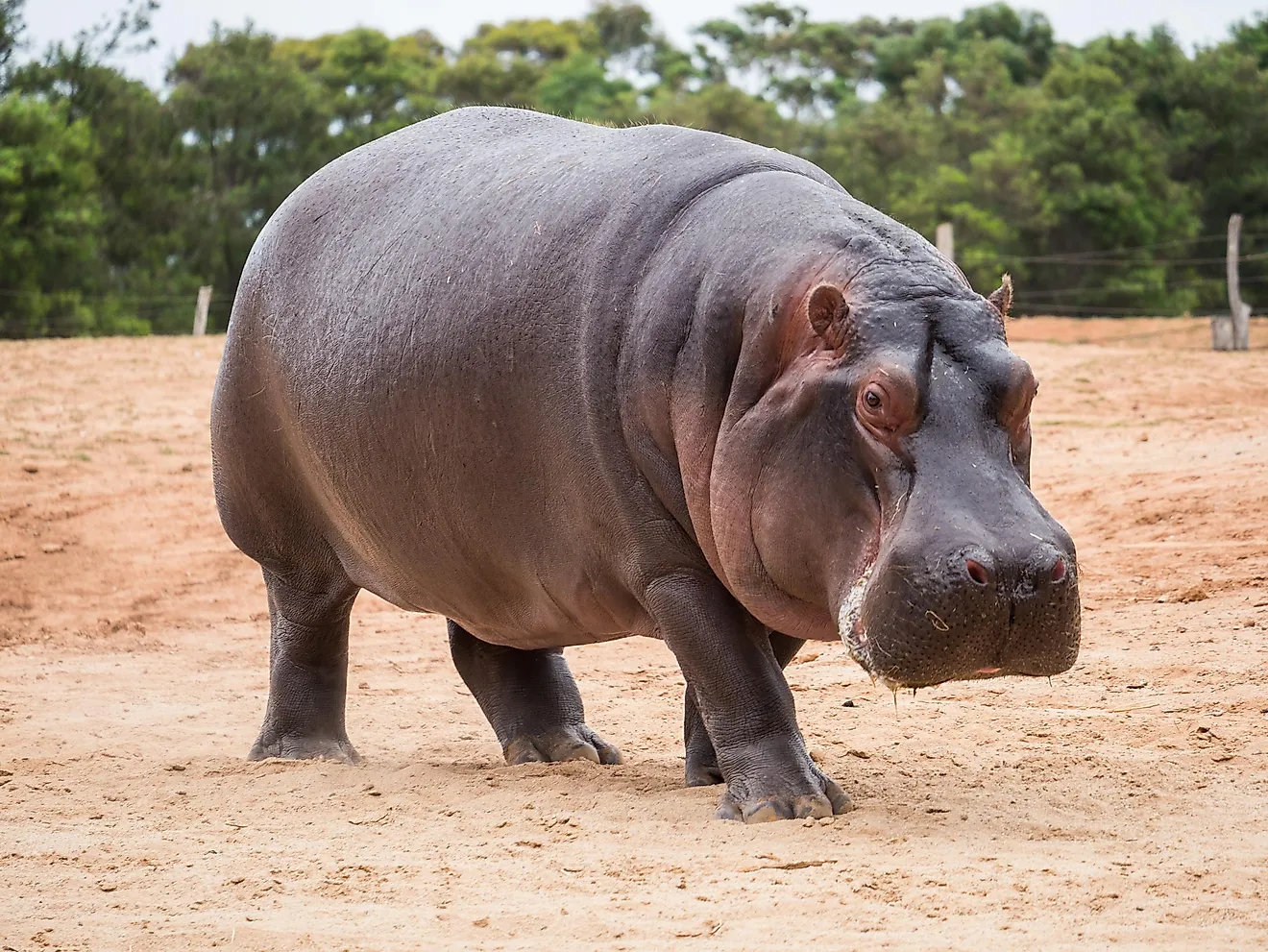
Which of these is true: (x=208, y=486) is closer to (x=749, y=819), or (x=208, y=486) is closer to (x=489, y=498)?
(x=489, y=498)

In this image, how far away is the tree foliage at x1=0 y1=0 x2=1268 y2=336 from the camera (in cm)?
2794

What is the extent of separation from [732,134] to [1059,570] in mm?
33832

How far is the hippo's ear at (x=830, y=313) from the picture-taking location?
11.9ft

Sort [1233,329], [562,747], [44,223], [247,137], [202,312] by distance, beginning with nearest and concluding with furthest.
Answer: [562,747], [1233,329], [202,312], [44,223], [247,137]

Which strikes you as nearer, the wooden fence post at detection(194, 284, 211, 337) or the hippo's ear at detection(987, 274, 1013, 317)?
the hippo's ear at detection(987, 274, 1013, 317)

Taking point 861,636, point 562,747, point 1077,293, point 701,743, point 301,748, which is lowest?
point 301,748

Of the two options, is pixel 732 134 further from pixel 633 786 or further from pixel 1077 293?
pixel 633 786

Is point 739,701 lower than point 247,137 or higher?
lower

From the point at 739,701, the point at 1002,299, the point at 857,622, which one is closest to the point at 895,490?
the point at 857,622

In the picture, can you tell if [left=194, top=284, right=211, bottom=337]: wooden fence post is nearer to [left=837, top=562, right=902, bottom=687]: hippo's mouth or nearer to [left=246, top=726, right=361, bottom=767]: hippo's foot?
[left=246, top=726, right=361, bottom=767]: hippo's foot

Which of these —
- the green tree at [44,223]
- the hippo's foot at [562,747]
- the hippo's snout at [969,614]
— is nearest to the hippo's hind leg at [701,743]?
the hippo's foot at [562,747]

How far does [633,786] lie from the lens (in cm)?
443

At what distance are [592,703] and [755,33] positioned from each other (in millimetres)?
55336

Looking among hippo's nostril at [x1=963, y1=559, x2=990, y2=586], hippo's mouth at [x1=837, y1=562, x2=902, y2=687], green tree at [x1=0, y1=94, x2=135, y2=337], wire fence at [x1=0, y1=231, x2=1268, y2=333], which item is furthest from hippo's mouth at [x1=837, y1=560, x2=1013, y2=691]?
green tree at [x1=0, y1=94, x2=135, y2=337]
